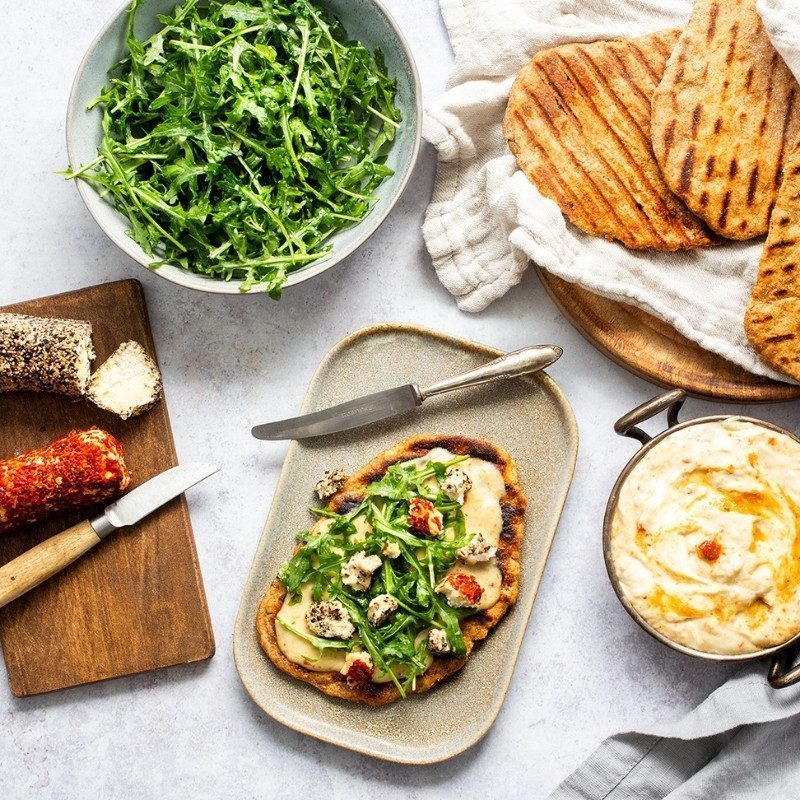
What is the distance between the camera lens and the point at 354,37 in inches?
116

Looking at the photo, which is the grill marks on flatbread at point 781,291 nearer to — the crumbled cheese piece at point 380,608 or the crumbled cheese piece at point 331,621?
the crumbled cheese piece at point 380,608

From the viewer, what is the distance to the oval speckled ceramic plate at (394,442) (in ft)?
10.1

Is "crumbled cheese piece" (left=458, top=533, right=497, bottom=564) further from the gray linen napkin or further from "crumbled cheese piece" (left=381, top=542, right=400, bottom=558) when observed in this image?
the gray linen napkin

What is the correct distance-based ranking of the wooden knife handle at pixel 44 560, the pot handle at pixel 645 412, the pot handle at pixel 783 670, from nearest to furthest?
the pot handle at pixel 645 412 < the pot handle at pixel 783 670 < the wooden knife handle at pixel 44 560

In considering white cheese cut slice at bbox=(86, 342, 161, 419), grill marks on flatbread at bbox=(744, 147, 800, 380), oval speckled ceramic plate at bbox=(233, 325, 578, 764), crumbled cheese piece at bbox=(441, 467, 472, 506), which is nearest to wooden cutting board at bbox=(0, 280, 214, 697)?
white cheese cut slice at bbox=(86, 342, 161, 419)

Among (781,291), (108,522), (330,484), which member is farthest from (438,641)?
(781,291)

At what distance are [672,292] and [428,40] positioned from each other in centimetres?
137

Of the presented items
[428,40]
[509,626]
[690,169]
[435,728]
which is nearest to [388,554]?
[509,626]

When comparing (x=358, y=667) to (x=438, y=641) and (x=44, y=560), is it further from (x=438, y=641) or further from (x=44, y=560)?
(x=44, y=560)

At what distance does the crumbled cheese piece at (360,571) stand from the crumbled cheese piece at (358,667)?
238 mm

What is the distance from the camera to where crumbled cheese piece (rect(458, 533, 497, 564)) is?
9.55 feet

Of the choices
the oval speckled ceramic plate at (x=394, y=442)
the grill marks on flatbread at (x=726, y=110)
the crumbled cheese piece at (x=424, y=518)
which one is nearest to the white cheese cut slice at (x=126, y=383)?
the oval speckled ceramic plate at (x=394, y=442)

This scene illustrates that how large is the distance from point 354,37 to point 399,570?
6.55ft

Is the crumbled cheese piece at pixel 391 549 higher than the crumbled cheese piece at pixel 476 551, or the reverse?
the crumbled cheese piece at pixel 391 549
